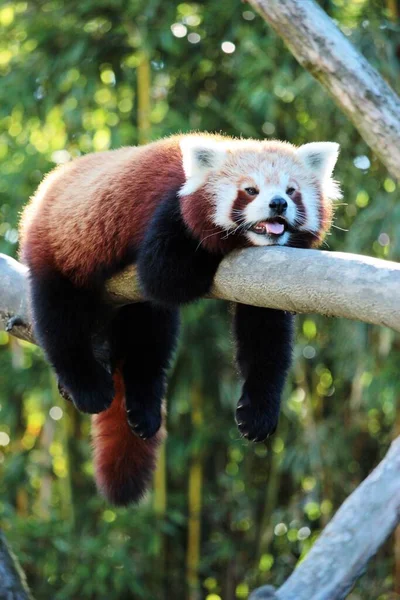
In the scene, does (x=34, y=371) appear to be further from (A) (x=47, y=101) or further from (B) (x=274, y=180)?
(B) (x=274, y=180)

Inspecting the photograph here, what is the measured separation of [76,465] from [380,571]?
59.9 inches

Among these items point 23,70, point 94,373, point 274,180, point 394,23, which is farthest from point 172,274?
point 23,70

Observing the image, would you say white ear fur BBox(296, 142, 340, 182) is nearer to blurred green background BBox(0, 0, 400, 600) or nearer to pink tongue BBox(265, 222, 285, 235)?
pink tongue BBox(265, 222, 285, 235)

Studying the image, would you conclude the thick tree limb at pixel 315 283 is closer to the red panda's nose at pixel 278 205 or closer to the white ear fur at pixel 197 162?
the red panda's nose at pixel 278 205

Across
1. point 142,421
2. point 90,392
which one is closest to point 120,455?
point 142,421

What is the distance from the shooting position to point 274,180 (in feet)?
7.55

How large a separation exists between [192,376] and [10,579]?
1.88 m

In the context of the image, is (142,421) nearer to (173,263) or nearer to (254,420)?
(254,420)

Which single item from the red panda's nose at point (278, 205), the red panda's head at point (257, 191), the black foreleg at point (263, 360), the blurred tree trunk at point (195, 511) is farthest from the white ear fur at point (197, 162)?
the blurred tree trunk at point (195, 511)

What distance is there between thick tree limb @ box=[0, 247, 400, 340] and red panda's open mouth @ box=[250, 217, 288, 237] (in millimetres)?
109

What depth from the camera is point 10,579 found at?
2428 millimetres

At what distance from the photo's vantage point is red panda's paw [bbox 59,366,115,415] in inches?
104

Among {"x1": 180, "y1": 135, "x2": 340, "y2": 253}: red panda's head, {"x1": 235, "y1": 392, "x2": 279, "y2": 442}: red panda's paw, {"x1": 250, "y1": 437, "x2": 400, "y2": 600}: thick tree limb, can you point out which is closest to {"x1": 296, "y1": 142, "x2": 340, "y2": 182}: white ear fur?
{"x1": 180, "y1": 135, "x2": 340, "y2": 253}: red panda's head

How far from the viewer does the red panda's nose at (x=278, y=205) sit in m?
2.22
